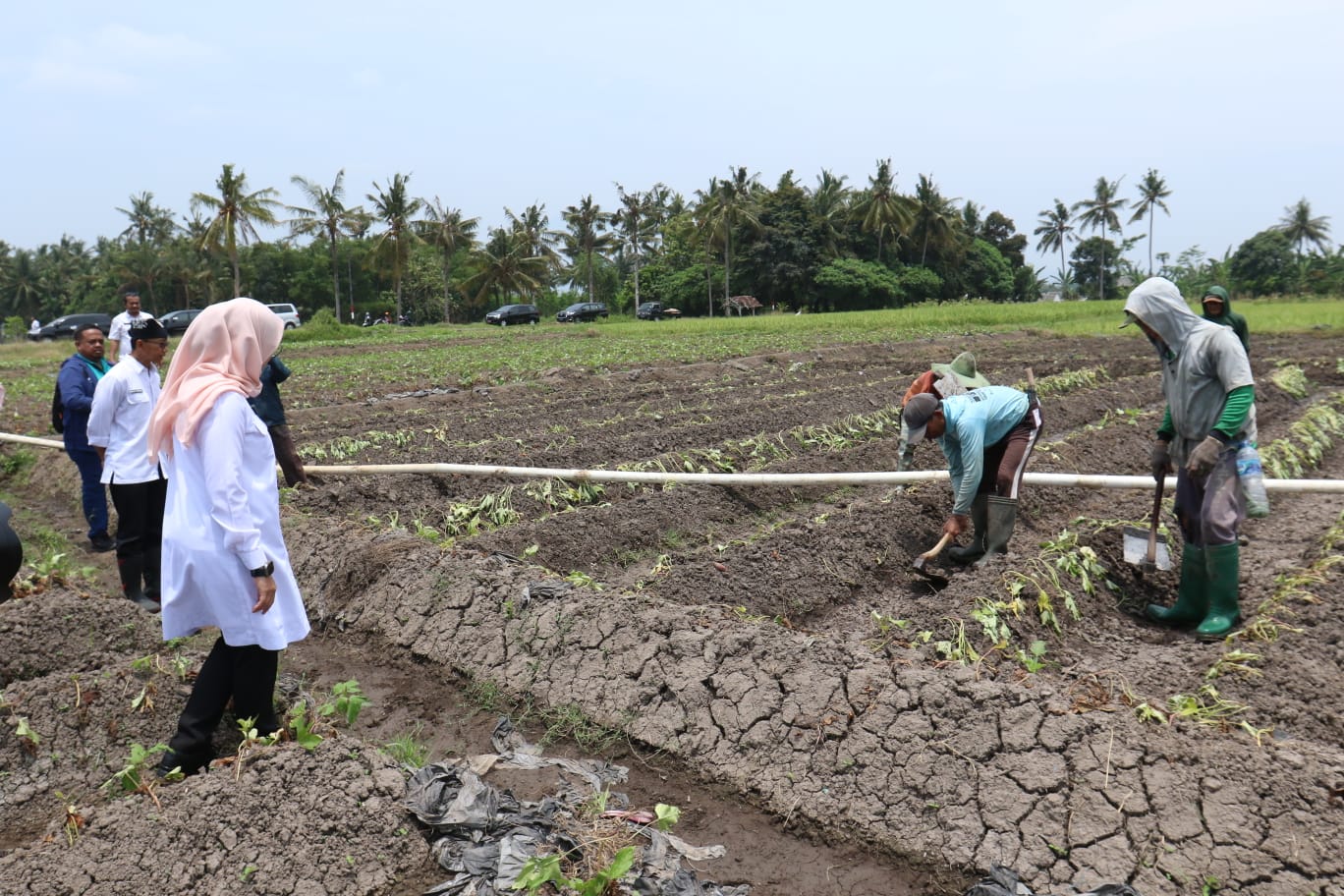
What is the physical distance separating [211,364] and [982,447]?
3.94m

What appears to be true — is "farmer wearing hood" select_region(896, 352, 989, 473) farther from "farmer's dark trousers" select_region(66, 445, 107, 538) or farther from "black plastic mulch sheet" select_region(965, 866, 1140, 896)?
"farmer's dark trousers" select_region(66, 445, 107, 538)

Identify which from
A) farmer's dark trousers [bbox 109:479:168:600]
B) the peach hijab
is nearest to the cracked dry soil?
farmer's dark trousers [bbox 109:479:168:600]

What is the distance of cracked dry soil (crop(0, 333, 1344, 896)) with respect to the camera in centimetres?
278

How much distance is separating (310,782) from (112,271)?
52.7 meters

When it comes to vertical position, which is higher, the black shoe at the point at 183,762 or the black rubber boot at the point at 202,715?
the black rubber boot at the point at 202,715

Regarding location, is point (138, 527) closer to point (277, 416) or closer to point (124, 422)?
point (124, 422)

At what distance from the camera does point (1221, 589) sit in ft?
14.8

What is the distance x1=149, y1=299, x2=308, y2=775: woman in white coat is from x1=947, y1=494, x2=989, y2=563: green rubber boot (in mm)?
3984

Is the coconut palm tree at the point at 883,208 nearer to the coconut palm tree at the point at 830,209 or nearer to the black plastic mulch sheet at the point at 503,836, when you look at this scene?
the coconut palm tree at the point at 830,209

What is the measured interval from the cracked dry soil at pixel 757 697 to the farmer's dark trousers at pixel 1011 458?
23.7 inches

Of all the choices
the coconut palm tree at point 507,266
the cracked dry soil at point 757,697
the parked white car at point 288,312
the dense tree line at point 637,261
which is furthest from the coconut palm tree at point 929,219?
the cracked dry soil at point 757,697

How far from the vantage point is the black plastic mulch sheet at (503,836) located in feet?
9.04

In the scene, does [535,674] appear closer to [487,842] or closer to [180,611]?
[487,842]

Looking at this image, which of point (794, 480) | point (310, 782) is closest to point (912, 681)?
point (310, 782)
